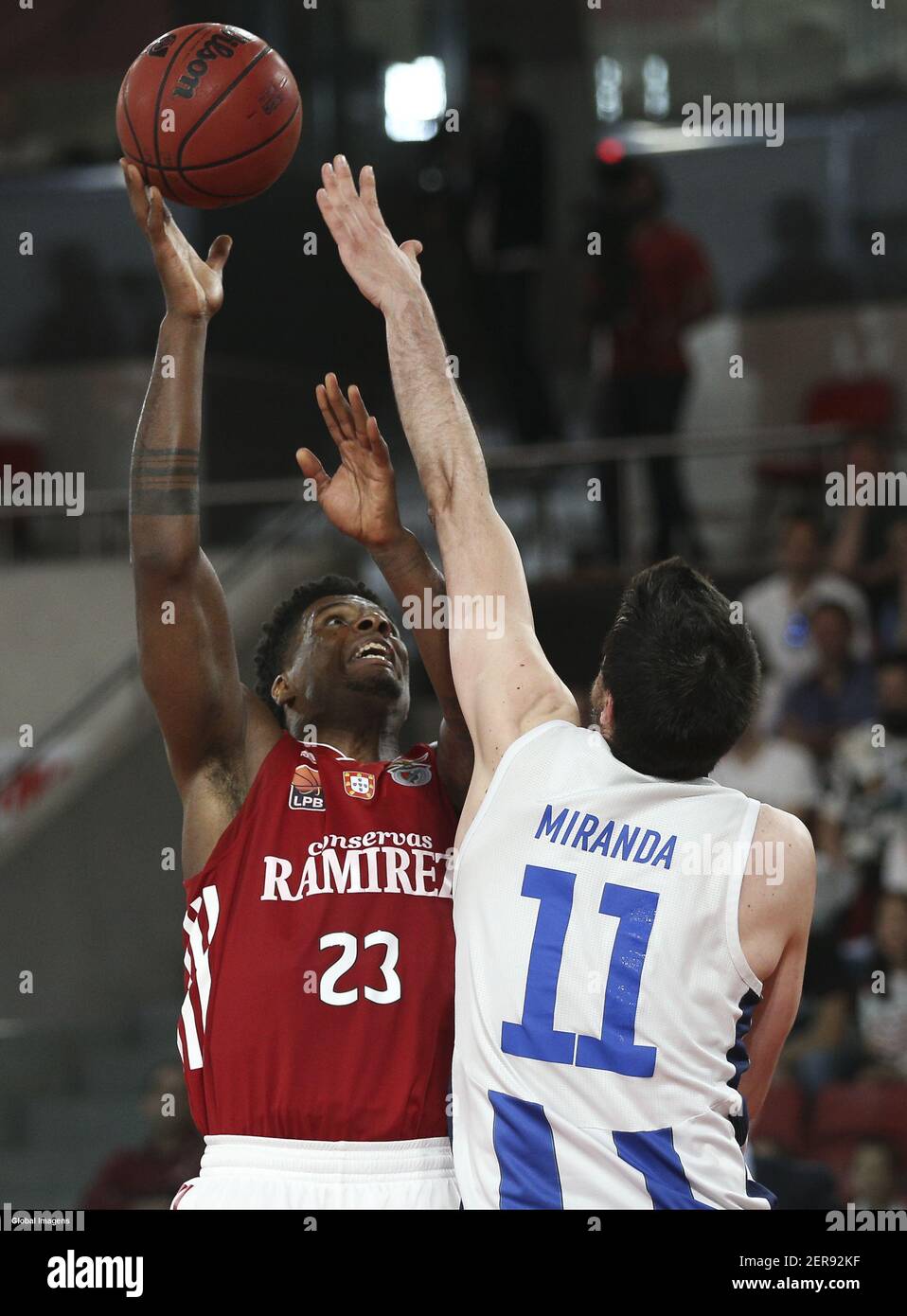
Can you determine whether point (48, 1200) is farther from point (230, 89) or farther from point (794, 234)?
point (794, 234)

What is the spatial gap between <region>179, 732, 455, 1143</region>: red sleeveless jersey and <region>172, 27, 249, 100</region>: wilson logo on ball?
62.2 inches

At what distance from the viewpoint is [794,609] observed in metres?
8.15

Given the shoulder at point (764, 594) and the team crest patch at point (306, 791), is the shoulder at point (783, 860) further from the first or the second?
the shoulder at point (764, 594)

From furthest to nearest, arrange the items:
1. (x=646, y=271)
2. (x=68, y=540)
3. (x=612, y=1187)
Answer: (x=68, y=540), (x=646, y=271), (x=612, y=1187)

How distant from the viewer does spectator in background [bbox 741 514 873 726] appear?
7.99m

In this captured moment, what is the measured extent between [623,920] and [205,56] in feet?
7.33

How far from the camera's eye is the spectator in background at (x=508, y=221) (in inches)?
357

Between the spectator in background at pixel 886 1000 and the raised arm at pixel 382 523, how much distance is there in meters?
3.72

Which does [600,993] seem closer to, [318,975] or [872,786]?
[318,975]

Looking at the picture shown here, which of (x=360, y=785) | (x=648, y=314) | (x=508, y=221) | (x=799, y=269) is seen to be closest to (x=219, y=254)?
(x=360, y=785)

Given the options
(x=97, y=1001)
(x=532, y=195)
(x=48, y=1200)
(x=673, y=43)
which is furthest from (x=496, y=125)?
(x=48, y=1200)

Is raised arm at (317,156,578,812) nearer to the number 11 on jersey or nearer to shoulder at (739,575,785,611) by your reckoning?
the number 11 on jersey

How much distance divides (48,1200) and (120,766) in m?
2.31
